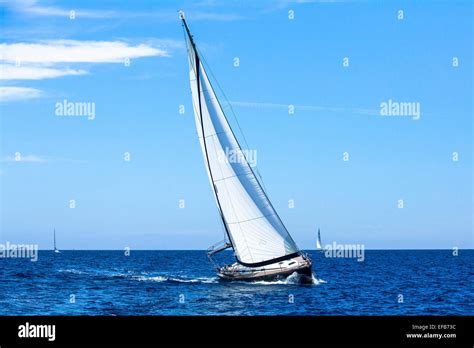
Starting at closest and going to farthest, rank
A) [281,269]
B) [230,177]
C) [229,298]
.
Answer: [229,298] → [230,177] → [281,269]

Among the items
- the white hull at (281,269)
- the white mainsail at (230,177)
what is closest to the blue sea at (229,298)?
the white hull at (281,269)

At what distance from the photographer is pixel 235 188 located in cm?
6088

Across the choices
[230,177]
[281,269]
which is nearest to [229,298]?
[281,269]

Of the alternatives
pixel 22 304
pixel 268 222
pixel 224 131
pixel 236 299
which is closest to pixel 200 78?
pixel 224 131

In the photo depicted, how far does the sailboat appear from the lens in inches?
2387

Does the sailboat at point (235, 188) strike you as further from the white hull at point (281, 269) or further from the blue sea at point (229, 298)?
the blue sea at point (229, 298)

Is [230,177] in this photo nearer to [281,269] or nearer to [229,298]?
[281,269]

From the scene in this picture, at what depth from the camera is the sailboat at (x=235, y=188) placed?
60625mm

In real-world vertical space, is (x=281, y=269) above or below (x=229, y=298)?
above

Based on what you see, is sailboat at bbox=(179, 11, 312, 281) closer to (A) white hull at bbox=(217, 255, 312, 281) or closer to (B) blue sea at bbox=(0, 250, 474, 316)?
(A) white hull at bbox=(217, 255, 312, 281)

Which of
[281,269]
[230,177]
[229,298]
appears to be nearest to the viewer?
[229,298]

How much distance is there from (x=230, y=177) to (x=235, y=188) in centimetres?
102

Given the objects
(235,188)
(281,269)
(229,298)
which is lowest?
(229,298)

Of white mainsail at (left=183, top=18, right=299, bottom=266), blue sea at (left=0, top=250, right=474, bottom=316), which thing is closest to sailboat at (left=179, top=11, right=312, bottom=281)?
white mainsail at (left=183, top=18, right=299, bottom=266)
